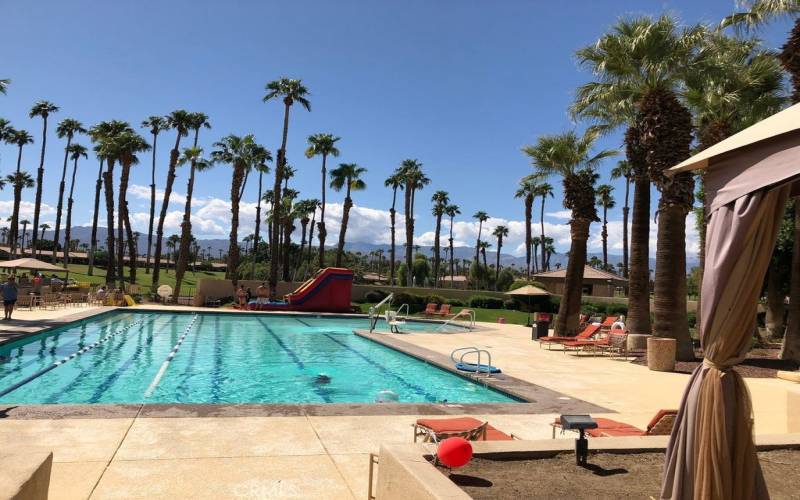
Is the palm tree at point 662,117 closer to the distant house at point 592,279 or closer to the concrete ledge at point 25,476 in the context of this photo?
the distant house at point 592,279

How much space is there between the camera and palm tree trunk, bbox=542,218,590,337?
1911 cm

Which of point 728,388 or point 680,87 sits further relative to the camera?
point 680,87

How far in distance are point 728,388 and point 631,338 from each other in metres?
14.0

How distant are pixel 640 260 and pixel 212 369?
12.2m

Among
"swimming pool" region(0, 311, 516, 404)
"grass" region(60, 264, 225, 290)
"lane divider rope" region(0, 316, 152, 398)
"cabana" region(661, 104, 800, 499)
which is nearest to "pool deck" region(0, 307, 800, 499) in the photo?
"swimming pool" region(0, 311, 516, 404)

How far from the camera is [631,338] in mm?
16250

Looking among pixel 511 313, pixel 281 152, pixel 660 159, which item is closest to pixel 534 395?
pixel 660 159

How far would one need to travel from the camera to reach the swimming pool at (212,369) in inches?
384

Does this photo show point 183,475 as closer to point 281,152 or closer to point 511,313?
point 511,313

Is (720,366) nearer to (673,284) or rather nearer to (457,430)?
(457,430)

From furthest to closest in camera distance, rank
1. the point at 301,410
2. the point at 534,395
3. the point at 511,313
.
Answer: the point at 511,313 → the point at 534,395 → the point at 301,410

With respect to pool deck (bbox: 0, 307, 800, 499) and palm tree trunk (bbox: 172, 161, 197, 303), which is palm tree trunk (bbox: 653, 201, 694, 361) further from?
palm tree trunk (bbox: 172, 161, 197, 303)

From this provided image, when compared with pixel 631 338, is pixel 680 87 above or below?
above

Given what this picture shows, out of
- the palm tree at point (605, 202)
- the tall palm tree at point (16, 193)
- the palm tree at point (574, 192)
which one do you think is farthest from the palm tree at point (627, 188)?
the tall palm tree at point (16, 193)
